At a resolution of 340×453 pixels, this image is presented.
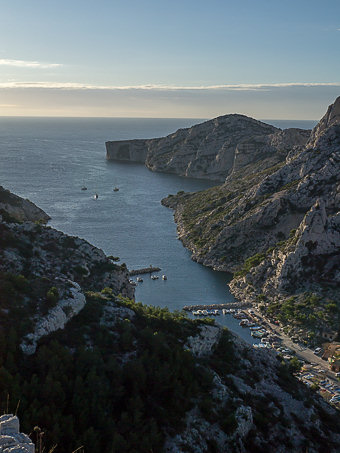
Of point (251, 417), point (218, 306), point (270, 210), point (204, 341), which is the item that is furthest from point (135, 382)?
point (270, 210)

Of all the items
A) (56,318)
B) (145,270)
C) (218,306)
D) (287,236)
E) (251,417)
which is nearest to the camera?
(251,417)

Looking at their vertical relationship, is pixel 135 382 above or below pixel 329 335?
above

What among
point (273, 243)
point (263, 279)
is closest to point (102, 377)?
point (263, 279)

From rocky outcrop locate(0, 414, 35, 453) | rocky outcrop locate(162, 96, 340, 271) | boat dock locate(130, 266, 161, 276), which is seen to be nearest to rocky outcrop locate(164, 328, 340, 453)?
rocky outcrop locate(0, 414, 35, 453)

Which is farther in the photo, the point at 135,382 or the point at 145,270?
the point at 145,270

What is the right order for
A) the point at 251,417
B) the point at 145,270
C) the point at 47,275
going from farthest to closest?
the point at 145,270, the point at 47,275, the point at 251,417

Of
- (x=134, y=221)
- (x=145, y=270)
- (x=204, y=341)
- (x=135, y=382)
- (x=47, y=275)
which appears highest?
(x=47, y=275)

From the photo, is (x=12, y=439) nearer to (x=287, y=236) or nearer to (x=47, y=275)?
(x=47, y=275)

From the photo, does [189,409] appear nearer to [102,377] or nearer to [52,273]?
[102,377]
